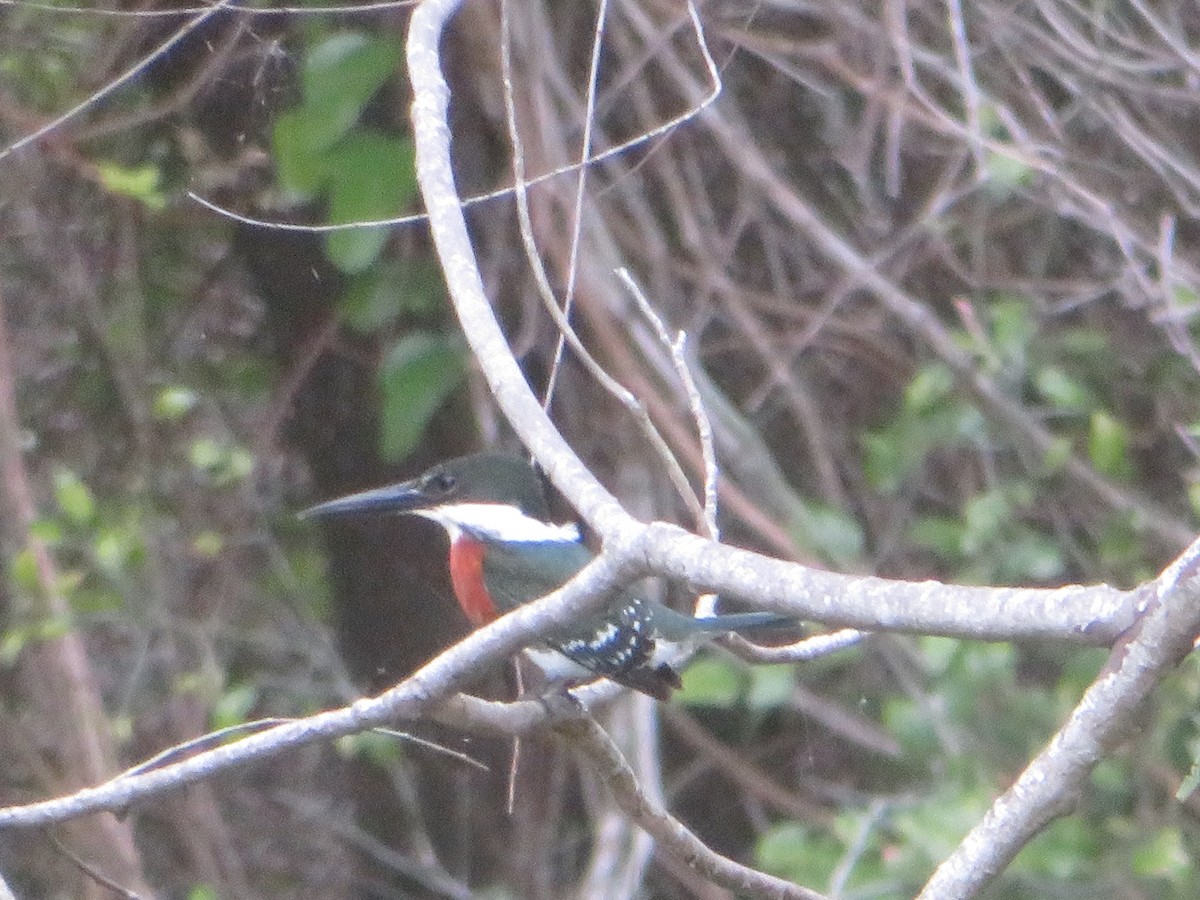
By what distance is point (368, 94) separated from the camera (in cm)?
276

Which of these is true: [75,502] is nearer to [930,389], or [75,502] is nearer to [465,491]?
[465,491]

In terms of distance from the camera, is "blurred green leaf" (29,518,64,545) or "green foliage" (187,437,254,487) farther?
"green foliage" (187,437,254,487)

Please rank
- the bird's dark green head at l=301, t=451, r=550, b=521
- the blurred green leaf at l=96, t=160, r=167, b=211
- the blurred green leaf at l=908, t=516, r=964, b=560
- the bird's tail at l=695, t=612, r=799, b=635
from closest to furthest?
the bird's tail at l=695, t=612, r=799, b=635 → the bird's dark green head at l=301, t=451, r=550, b=521 → the blurred green leaf at l=908, t=516, r=964, b=560 → the blurred green leaf at l=96, t=160, r=167, b=211

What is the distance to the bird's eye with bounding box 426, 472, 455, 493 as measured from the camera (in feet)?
8.69

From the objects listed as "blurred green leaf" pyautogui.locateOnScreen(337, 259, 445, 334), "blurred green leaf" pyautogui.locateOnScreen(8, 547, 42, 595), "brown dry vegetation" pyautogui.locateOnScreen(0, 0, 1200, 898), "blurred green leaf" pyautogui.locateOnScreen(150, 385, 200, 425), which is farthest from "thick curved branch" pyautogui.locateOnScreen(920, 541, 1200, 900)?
"blurred green leaf" pyautogui.locateOnScreen(150, 385, 200, 425)

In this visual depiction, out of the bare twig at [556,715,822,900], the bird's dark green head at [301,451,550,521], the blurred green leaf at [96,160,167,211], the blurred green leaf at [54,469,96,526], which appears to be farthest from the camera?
the blurred green leaf at [54,469,96,526]

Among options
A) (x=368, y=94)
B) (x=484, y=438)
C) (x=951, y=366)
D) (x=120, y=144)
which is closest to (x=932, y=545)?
(x=951, y=366)

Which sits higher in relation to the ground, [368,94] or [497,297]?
[368,94]

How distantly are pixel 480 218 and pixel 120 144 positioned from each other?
0.75m

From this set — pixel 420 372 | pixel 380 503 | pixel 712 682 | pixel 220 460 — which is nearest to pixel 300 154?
pixel 420 372

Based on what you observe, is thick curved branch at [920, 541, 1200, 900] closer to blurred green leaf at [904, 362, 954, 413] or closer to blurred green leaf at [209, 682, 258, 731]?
blurred green leaf at [904, 362, 954, 413]

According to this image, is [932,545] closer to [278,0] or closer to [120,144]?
[278,0]

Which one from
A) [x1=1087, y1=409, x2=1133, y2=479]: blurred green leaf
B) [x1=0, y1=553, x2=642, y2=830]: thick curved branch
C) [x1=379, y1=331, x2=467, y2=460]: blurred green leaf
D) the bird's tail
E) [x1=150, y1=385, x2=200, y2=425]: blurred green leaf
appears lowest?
the bird's tail

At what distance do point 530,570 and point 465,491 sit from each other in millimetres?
161
